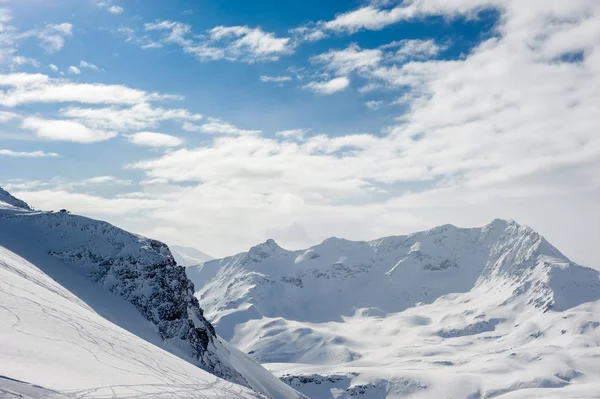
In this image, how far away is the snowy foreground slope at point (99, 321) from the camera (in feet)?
87.0

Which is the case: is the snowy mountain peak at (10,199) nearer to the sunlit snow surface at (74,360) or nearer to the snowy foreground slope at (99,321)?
the snowy foreground slope at (99,321)

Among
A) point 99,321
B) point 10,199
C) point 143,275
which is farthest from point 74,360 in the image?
point 10,199

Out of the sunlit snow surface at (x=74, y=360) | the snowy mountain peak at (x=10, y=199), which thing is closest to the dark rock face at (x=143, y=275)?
the snowy mountain peak at (x=10, y=199)

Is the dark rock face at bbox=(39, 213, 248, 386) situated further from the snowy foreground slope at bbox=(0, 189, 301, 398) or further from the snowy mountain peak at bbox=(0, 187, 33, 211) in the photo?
the snowy mountain peak at bbox=(0, 187, 33, 211)

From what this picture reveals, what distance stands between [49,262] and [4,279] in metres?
45.2

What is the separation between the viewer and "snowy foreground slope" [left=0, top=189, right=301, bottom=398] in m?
26.5

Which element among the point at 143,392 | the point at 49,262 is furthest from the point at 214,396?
the point at 49,262

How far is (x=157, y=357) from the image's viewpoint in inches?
1688

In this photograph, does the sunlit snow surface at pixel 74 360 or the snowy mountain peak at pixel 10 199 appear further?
the snowy mountain peak at pixel 10 199

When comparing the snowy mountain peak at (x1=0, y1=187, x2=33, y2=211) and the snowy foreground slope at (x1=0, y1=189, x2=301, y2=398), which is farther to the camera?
the snowy mountain peak at (x1=0, y1=187, x2=33, y2=211)

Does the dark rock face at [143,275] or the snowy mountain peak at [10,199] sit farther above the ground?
the snowy mountain peak at [10,199]

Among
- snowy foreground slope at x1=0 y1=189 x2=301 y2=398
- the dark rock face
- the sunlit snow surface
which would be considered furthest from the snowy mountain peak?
the sunlit snow surface

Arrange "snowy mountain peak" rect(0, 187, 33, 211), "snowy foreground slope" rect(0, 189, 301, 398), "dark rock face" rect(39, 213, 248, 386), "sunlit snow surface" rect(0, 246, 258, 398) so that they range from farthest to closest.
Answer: "snowy mountain peak" rect(0, 187, 33, 211), "dark rock face" rect(39, 213, 248, 386), "snowy foreground slope" rect(0, 189, 301, 398), "sunlit snow surface" rect(0, 246, 258, 398)

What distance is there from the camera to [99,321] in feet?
168
